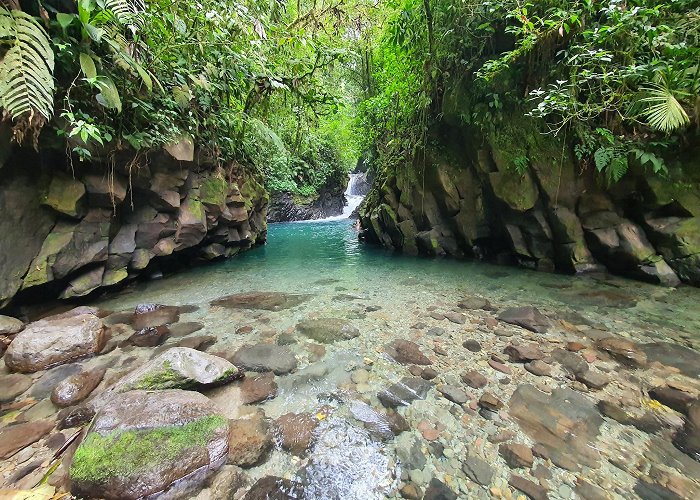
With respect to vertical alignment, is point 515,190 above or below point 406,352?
above

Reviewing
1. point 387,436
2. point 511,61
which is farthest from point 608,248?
point 387,436

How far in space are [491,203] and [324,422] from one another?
6775 millimetres

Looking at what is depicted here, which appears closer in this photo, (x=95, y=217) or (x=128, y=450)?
(x=128, y=450)

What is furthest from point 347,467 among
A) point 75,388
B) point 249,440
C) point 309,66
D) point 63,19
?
point 309,66

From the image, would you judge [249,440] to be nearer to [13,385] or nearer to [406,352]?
[406,352]

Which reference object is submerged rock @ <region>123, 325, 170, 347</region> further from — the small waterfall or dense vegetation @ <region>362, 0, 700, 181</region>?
the small waterfall

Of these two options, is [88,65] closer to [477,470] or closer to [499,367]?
[477,470]

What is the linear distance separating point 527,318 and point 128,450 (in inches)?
167

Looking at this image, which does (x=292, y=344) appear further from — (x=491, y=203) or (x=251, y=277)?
(x=491, y=203)

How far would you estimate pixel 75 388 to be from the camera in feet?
7.85

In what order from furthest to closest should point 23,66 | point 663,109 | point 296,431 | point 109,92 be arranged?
point 663,109
point 109,92
point 23,66
point 296,431

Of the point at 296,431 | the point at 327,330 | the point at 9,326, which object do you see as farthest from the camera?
the point at 327,330

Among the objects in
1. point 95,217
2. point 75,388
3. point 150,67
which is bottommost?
point 75,388

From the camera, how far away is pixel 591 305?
4121 millimetres
